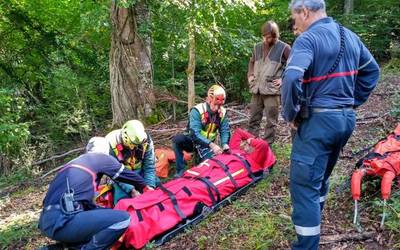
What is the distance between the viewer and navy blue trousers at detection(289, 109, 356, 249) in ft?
9.84

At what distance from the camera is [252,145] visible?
5.39 m

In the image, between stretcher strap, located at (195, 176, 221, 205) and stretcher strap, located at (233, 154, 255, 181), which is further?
stretcher strap, located at (233, 154, 255, 181)

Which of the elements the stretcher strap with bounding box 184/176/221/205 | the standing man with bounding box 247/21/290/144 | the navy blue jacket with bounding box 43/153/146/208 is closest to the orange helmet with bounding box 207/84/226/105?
the standing man with bounding box 247/21/290/144

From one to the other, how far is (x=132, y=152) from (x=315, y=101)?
2602 millimetres

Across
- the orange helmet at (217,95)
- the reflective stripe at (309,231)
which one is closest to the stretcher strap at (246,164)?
the orange helmet at (217,95)

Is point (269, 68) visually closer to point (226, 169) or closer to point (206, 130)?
point (206, 130)

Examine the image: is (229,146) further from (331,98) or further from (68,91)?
(68,91)

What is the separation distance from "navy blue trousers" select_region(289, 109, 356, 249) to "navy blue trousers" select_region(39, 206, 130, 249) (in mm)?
1679

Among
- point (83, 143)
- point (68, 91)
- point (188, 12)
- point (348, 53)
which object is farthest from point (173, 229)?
point (68, 91)

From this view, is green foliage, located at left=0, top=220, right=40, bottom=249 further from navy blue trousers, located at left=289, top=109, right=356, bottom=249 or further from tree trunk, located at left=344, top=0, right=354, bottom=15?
tree trunk, located at left=344, top=0, right=354, bottom=15

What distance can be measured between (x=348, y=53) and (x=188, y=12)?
3.54 meters

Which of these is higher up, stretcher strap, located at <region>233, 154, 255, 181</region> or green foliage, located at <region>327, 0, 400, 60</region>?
green foliage, located at <region>327, 0, 400, 60</region>

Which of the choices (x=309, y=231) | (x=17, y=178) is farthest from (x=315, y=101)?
(x=17, y=178)

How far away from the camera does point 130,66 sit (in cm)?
746
